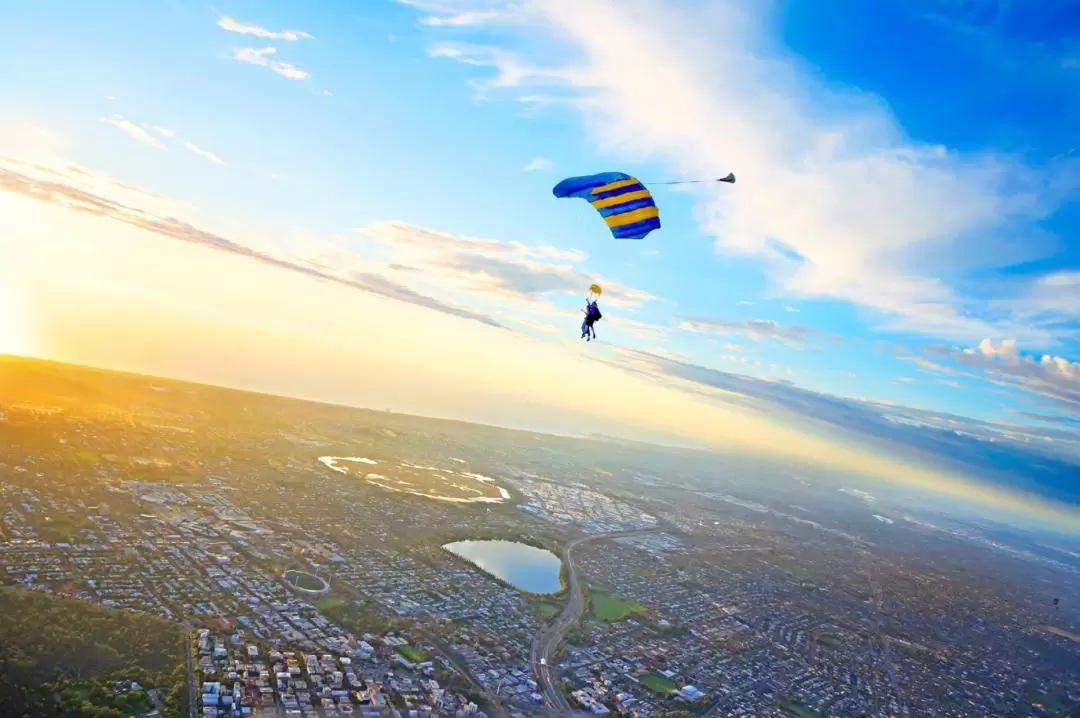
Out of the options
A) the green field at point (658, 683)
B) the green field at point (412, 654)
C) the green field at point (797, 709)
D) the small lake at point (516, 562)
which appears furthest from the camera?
the small lake at point (516, 562)

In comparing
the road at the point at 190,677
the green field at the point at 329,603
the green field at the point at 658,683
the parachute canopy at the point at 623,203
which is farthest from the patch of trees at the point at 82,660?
the parachute canopy at the point at 623,203

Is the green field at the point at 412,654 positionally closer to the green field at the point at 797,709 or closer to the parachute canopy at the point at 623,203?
the green field at the point at 797,709

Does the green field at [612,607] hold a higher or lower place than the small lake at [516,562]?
higher

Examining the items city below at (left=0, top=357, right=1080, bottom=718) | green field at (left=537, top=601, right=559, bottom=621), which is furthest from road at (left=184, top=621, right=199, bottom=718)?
green field at (left=537, top=601, right=559, bottom=621)

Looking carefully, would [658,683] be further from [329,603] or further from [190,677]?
[190,677]

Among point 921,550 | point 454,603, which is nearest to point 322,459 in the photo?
point 454,603

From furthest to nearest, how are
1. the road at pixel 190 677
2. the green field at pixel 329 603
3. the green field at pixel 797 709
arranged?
the green field at pixel 329 603 → the green field at pixel 797 709 → the road at pixel 190 677

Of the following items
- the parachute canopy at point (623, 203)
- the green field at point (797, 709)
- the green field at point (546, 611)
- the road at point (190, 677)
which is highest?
the parachute canopy at point (623, 203)

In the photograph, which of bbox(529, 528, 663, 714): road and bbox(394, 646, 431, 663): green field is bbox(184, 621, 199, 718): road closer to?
bbox(394, 646, 431, 663): green field
